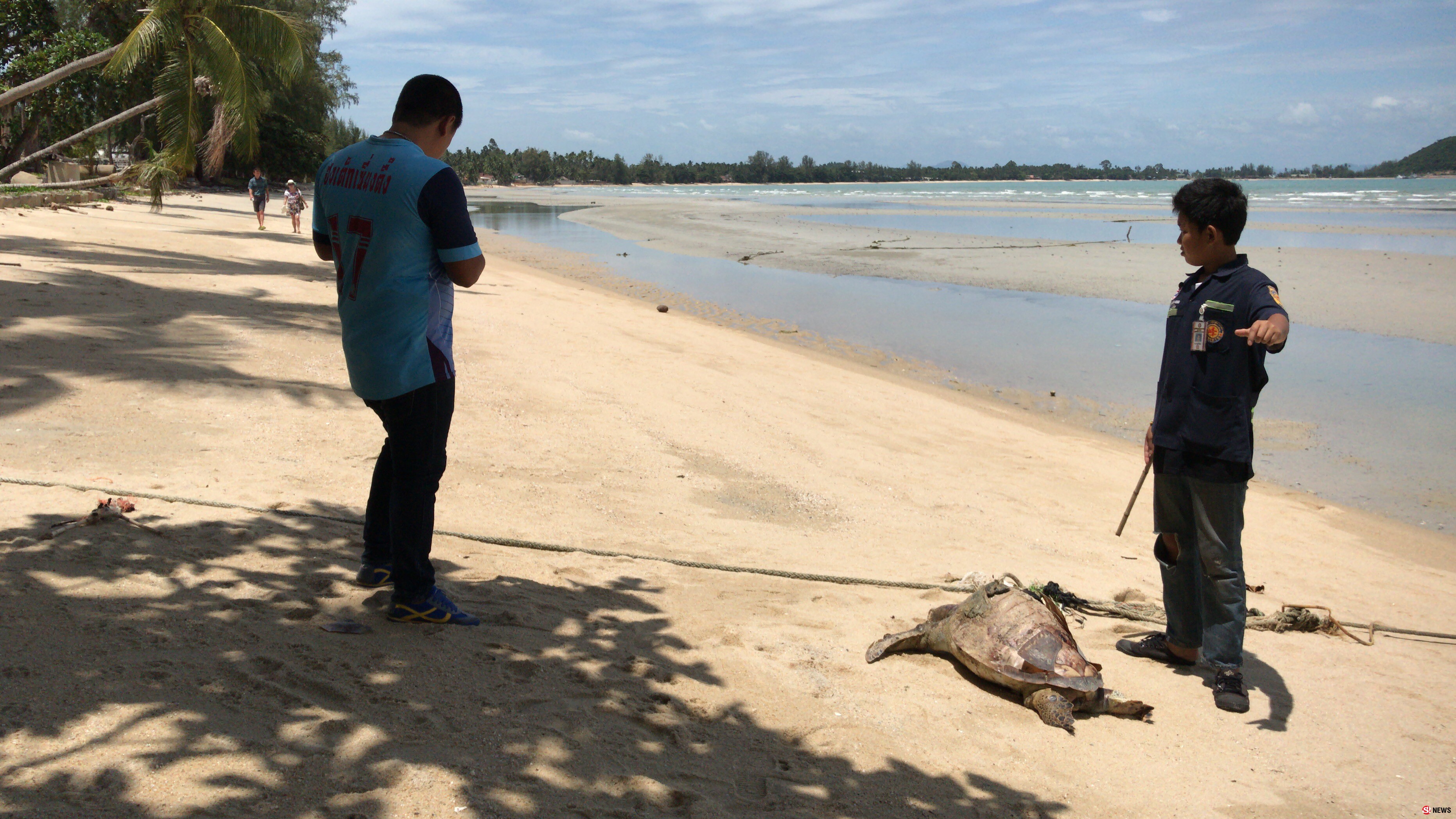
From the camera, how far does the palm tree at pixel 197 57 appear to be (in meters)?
14.8

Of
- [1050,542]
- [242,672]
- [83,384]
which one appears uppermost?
[83,384]

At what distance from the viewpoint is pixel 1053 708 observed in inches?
142

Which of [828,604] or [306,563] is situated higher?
[306,563]

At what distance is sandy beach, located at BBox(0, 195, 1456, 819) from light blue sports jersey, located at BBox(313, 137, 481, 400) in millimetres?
1023

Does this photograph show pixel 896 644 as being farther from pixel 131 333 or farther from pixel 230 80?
pixel 230 80

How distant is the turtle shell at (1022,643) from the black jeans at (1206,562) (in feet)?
1.61

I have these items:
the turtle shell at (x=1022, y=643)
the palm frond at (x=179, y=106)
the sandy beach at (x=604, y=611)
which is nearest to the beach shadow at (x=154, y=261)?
the palm frond at (x=179, y=106)

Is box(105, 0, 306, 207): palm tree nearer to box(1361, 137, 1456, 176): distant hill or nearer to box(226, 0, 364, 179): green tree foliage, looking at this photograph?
box(226, 0, 364, 179): green tree foliage

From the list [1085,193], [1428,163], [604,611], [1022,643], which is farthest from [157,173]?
[1428,163]

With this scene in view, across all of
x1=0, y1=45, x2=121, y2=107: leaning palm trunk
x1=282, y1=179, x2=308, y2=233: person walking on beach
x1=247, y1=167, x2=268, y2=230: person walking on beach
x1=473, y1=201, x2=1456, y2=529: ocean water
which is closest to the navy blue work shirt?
x1=473, y1=201, x2=1456, y2=529: ocean water

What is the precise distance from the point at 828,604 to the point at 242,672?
2.58 metres

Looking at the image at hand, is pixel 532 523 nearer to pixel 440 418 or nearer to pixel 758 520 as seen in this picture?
pixel 758 520

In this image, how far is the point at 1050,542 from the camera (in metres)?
6.09

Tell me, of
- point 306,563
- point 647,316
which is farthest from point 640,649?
point 647,316
